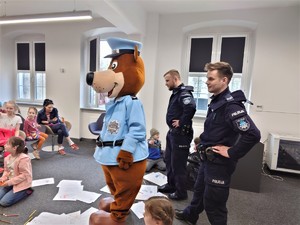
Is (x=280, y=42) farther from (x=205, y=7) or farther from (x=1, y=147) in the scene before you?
(x=1, y=147)

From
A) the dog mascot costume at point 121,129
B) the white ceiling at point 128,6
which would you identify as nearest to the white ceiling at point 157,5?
the white ceiling at point 128,6

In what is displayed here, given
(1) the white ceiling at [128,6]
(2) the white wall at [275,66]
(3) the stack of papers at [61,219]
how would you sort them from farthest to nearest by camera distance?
(2) the white wall at [275,66]
(1) the white ceiling at [128,6]
(3) the stack of papers at [61,219]

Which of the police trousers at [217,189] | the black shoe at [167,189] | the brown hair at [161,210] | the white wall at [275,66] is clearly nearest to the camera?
the brown hair at [161,210]

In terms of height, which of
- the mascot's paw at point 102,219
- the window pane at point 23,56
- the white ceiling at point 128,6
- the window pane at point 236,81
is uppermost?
the white ceiling at point 128,6

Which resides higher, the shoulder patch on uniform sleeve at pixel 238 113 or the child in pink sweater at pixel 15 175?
the shoulder patch on uniform sleeve at pixel 238 113

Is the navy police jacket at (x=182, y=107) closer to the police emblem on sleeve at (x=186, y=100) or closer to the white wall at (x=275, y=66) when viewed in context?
the police emblem on sleeve at (x=186, y=100)

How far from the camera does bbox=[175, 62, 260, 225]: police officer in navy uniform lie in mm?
1384

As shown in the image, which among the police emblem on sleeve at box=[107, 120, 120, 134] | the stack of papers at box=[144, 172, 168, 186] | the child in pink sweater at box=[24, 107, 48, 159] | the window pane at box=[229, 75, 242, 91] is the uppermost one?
the window pane at box=[229, 75, 242, 91]

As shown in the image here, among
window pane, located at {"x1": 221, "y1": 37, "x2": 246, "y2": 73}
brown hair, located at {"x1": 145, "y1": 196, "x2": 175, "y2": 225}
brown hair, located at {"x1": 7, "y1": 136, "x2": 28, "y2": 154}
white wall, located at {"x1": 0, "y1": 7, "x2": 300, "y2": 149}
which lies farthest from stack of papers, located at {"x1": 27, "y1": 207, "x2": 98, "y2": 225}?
window pane, located at {"x1": 221, "y1": 37, "x2": 246, "y2": 73}

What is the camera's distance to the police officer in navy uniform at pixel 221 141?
4.54 feet

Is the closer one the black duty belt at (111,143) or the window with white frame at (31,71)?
the black duty belt at (111,143)

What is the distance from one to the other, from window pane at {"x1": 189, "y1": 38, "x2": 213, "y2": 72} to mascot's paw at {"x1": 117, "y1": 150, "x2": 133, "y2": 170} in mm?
3100

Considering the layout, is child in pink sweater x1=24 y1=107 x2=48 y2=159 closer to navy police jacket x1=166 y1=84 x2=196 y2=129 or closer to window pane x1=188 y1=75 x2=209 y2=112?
navy police jacket x1=166 y1=84 x2=196 y2=129

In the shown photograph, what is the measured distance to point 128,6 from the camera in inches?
124
